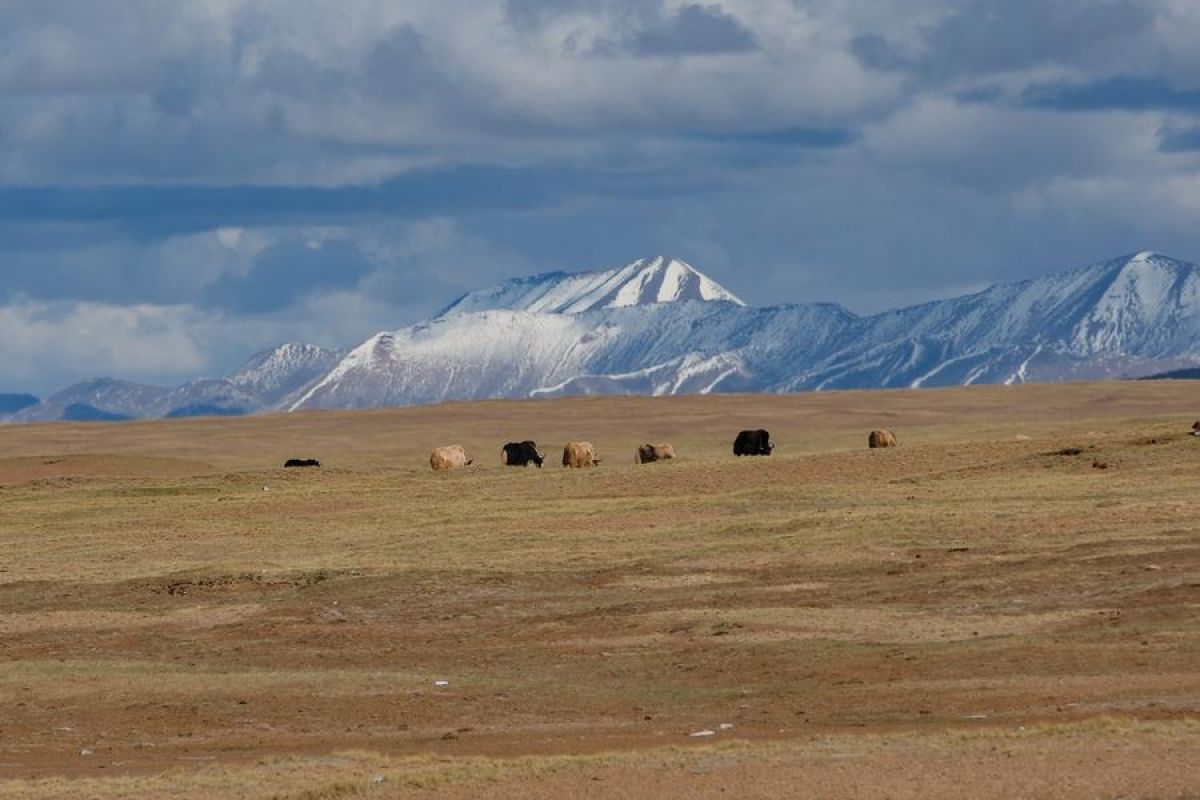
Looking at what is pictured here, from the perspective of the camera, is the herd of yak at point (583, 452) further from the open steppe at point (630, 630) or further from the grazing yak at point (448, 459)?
the open steppe at point (630, 630)

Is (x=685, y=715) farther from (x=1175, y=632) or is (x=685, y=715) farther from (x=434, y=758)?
(x=1175, y=632)

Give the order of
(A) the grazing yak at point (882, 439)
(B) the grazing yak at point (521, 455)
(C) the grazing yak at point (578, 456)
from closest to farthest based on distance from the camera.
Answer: (C) the grazing yak at point (578, 456)
(B) the grazing yak at point (521, 455)
(A) the grazing yak at point (882, 439)

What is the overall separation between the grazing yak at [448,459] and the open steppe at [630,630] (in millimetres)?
8982

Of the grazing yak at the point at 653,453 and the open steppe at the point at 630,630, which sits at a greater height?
the grazing yak at the point at 653,453

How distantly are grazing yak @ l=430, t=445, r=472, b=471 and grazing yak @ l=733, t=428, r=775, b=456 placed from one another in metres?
8.42

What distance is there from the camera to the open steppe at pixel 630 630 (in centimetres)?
→ 2091

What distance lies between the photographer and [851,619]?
3162 centimetres

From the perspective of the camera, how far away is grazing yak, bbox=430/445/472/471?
70.4 meters

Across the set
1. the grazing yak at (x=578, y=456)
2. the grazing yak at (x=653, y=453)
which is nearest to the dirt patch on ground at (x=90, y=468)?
the grazing yak at (x=578, y=456)

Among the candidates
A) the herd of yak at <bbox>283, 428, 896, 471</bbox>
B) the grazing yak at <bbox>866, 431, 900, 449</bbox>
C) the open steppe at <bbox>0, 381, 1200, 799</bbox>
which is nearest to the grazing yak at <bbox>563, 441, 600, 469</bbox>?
the herd of yak at <bbox>283, 428, 896, 471</bbox>

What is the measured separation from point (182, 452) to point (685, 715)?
85578 mm

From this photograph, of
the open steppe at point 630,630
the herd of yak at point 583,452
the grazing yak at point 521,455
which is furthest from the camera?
the grazing yak at point 521,455

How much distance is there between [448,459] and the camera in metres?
71.1

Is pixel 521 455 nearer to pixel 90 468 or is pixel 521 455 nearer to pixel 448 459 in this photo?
pixel 448 459
